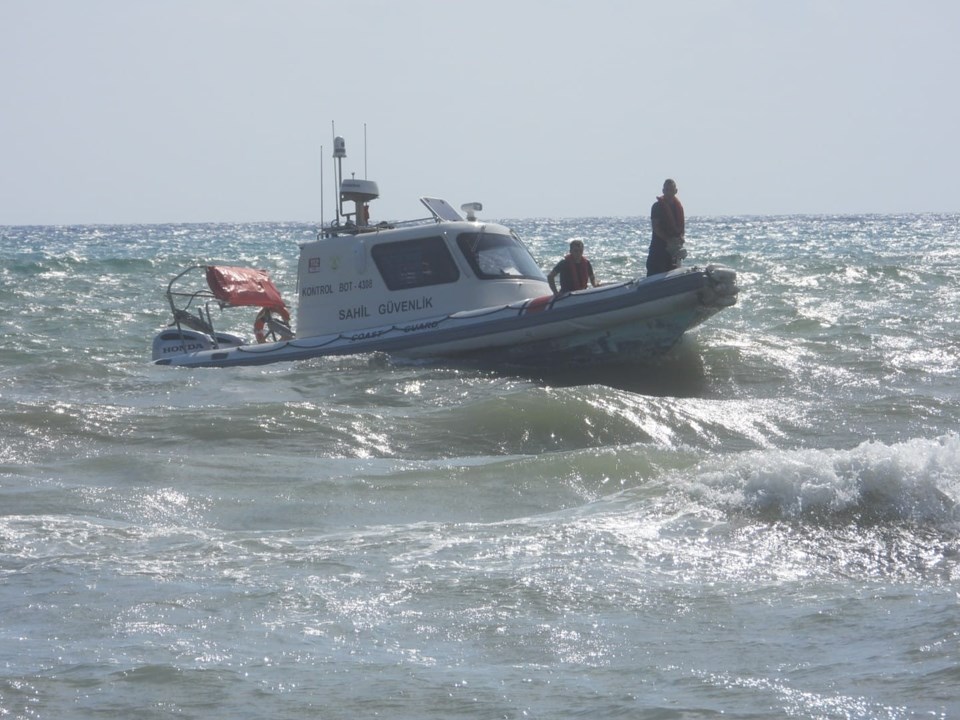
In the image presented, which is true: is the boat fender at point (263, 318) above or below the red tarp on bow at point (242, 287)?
below

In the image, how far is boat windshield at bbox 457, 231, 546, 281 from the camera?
1238 cm

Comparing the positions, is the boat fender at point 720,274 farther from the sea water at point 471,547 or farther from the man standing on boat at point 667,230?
the sea water at point 471,547

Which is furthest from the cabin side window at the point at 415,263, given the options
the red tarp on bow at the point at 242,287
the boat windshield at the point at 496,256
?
the red tarp on bow at the point at 242,287

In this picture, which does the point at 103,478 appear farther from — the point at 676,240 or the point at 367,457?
the point at 676,240

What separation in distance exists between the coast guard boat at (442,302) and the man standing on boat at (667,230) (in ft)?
2.10

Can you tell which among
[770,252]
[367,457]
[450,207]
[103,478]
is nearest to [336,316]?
[450,207]

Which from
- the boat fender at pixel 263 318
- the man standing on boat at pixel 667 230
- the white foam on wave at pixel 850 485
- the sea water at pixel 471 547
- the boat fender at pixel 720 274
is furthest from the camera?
the boat fender at pixel 263 318

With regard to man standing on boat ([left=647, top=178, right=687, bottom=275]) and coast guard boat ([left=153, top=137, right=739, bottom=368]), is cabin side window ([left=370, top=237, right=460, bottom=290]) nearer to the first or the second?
coast guard boat ([left=153, top=137, right=739, bottom=368])

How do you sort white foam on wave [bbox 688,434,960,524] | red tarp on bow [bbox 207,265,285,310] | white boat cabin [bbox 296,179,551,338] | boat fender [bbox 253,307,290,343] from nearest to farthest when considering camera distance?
1. white foam on wave [bbox 688,434,960,524]
2. white boat cabin [bbox 296,179,551,338]
3. red tarp on bow [bbox 207,265,285,310]
4. boat fender [bbox 253,307,290,343]

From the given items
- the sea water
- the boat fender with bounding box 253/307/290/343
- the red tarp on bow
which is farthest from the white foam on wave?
the boat fender with bounding box 253/307/290/343

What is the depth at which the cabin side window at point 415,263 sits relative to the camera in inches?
488

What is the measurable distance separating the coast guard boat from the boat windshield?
0.01 meters

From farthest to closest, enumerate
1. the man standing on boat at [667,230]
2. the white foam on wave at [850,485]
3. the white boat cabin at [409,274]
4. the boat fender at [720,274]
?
1. the white boat cabin at [409,274]
2. the man standing on boat at [667,230]
3. the boat fender at [720,274]
4. the white foam on wave at [850,485]

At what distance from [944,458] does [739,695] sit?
9.51ft
